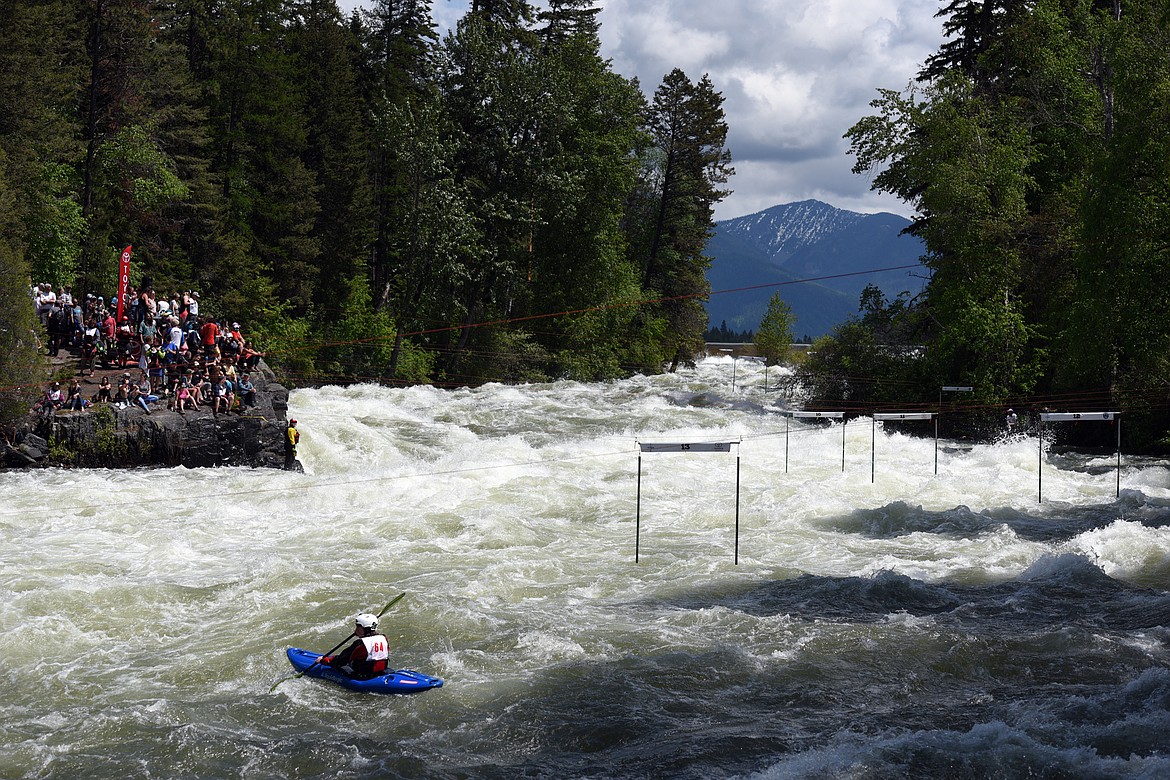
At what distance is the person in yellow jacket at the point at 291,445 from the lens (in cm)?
2411

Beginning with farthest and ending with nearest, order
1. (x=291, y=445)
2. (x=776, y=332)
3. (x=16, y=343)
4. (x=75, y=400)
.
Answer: (x=776, y=332)
(x=291, y=445)
(x=75, y=400)
(x=16, y=343)

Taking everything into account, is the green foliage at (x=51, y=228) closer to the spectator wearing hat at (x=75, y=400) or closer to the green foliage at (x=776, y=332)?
the spectator wearing hat at (x=75, y=400)

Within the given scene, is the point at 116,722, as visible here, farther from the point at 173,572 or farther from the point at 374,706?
the point at 173,572

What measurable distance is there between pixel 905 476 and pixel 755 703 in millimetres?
16198

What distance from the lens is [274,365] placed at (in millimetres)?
38812

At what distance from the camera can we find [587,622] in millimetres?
13289


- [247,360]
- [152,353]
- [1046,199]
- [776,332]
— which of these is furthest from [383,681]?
[776,332]

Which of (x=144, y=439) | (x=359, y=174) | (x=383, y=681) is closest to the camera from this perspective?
(x=383, y=681)

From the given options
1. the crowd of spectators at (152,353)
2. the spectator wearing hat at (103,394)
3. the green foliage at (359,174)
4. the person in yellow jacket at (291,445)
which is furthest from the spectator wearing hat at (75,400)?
the green foliage at (359,174)

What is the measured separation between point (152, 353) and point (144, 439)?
3.46 meters

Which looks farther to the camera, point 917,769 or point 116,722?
point 116,722

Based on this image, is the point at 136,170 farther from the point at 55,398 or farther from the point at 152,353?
the point at 55,398

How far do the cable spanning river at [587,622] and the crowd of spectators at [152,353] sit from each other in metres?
2.56

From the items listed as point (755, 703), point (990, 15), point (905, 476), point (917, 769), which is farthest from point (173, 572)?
point (990, 15)
